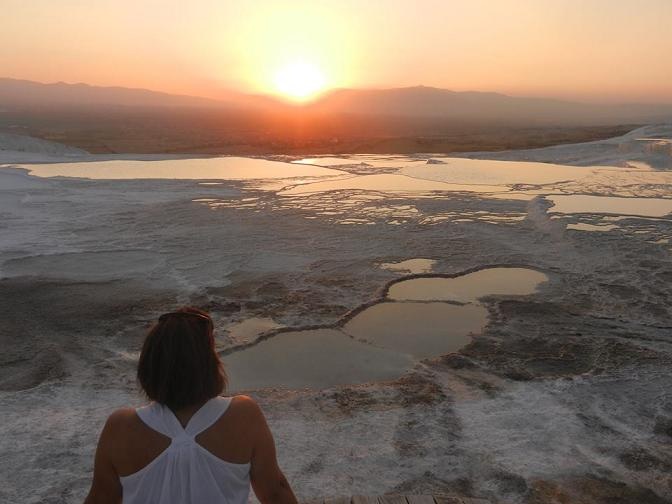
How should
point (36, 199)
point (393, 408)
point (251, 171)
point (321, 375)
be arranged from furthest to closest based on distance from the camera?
1. point (251, 171)
2. point (36, 199)
3. point (321, 375)
4. point (393, 408)

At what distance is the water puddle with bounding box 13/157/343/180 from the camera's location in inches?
774

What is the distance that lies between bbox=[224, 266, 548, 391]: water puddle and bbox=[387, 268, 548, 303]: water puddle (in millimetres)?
13

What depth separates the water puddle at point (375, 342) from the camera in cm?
563

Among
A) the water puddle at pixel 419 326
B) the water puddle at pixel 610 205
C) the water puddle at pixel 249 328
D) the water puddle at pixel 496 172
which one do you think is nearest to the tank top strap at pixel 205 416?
the water puddle at pixel 419 326

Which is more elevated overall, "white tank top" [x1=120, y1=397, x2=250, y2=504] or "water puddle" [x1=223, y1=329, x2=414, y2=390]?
"white tank top" [x1=120, y1=397, x2=250, y2=504]

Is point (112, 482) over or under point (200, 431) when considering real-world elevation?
under

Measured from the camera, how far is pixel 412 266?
8898 mm

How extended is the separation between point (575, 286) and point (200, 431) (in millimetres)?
7007

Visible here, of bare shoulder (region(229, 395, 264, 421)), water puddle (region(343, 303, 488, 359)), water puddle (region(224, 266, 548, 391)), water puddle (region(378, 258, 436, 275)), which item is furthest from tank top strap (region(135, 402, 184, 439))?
water puddle (region(378, 258, 436, 275))

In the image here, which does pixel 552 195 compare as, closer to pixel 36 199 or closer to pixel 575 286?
pixel 575 286

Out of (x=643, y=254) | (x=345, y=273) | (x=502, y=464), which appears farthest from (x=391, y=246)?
(x=502, y=464)

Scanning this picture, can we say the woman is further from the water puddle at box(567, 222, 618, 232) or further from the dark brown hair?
the water puddle at box(567, 222, 618, 232)

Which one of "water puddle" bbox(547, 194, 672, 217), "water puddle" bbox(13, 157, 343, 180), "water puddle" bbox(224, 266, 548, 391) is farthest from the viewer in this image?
"water puddle" bbox(13, 157, 343, 180)

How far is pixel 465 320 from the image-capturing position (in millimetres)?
6961
